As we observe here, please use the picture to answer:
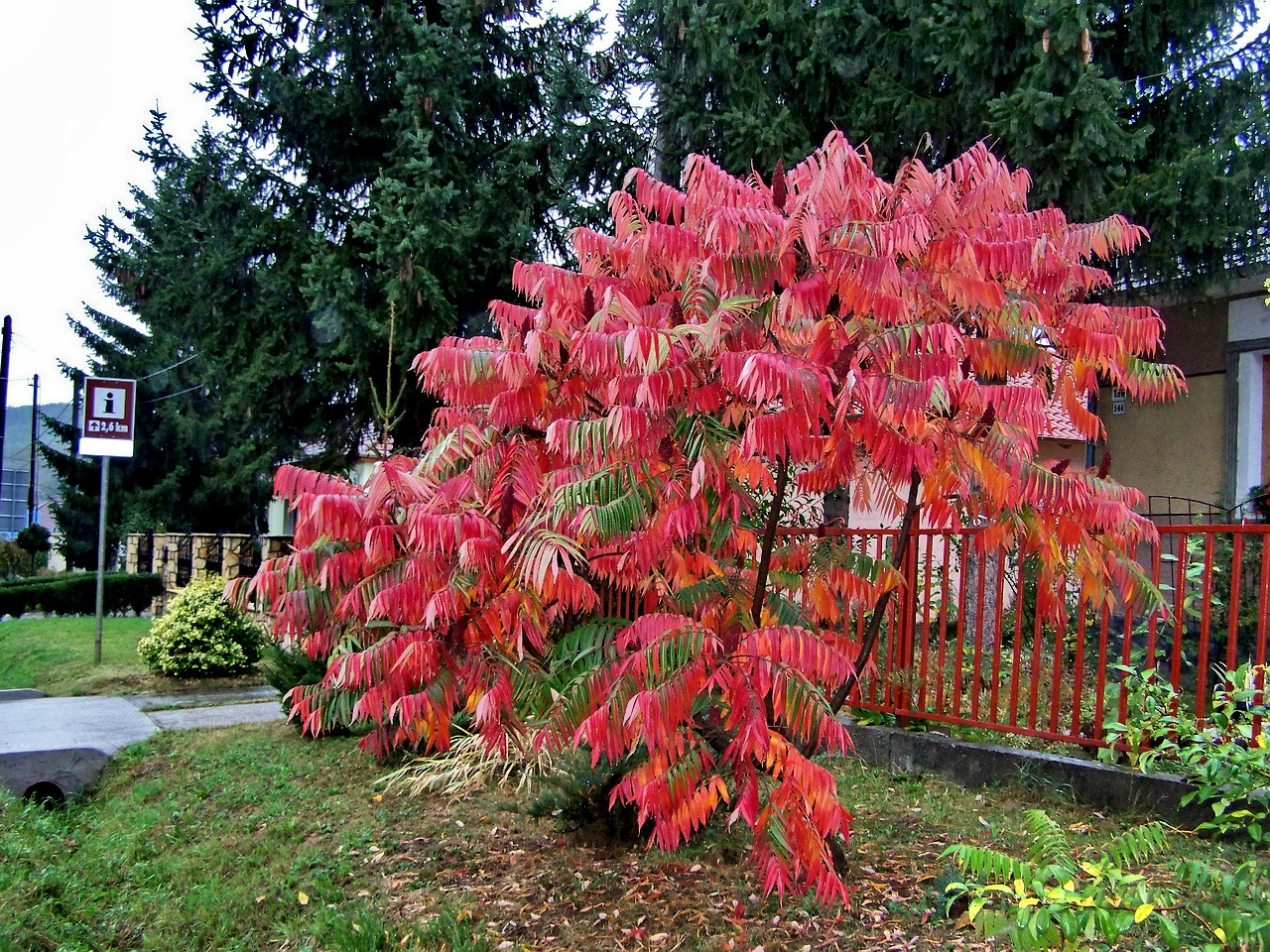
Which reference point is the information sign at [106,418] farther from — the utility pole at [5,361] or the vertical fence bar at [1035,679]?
the utility pole at [5,361]

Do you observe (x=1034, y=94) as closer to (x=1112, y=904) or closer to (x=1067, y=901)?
(x=1112, y=904)

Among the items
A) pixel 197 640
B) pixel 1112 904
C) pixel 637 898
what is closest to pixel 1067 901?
pixel 1112 904

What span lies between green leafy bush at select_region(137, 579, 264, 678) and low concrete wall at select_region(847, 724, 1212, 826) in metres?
7.86

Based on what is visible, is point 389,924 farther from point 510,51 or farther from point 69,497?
point 69,497

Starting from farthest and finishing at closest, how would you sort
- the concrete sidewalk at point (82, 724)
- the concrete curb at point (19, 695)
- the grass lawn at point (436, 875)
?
1. the concrete curb at point (19, 695)
2. the concrete sidewalk at point (82, 724)
3. the grass lawn at point (436, 875)

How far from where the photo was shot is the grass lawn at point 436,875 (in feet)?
12.9

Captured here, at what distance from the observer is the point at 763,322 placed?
3.53m

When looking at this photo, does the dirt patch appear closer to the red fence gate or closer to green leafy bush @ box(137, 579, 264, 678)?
the red fence gate

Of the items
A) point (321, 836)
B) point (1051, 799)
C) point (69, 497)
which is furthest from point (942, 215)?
point (69, 497)

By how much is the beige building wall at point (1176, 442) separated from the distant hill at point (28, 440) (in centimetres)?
3087

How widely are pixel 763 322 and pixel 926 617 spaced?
2781 mm

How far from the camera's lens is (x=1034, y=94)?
309 inches

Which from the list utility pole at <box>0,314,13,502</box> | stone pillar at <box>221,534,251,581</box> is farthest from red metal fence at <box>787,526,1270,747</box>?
utility pole at <box>0,314,13,502</box>

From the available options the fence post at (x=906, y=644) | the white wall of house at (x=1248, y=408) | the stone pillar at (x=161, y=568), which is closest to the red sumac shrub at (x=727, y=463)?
the fence post at (x=906, y=644)
